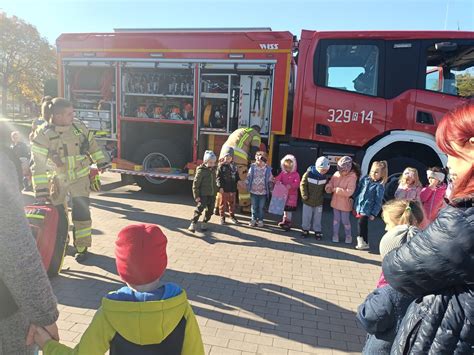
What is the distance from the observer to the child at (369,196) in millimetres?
5207

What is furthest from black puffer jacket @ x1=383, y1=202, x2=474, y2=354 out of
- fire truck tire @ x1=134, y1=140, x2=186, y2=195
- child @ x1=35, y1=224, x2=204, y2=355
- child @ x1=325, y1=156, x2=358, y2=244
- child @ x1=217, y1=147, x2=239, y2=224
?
fire truck tire @ x1=134, y1=140, x2=186, y2=195

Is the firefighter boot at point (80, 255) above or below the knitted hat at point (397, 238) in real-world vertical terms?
below

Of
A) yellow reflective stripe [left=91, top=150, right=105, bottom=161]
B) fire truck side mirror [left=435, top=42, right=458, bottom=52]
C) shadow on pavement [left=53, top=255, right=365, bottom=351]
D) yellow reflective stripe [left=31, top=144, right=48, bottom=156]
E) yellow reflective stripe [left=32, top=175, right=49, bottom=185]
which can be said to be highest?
fire truck side mirror [left=435, top=42, right=458, bottom=52]

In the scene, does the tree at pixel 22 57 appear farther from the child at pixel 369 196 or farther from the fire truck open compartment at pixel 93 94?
the child at pixel 369 196

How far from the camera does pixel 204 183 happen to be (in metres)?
5.68

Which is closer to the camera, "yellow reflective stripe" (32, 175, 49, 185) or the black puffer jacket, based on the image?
the black puffer jacket

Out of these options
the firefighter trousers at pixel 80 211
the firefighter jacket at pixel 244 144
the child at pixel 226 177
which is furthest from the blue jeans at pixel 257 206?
the firefighter trousers at pixel 80 211

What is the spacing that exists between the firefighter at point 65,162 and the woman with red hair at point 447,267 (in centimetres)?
375

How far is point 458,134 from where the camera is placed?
130 centimetres

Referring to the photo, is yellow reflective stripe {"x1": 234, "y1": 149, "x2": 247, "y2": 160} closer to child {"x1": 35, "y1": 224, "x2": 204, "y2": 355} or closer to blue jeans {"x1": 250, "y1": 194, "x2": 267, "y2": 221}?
blue jeans {"x1": 250, "y1": 194, "x2": 267, "y2": 221}

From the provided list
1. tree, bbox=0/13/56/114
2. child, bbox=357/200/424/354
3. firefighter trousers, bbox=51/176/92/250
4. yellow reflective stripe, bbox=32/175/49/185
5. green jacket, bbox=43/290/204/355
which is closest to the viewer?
green jacket, bbox=43/290/204/355

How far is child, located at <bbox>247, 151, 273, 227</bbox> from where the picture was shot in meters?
6.01

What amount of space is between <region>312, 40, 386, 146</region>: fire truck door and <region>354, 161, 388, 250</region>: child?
127cm

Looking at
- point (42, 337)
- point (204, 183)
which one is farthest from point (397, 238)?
point (204, 183)
